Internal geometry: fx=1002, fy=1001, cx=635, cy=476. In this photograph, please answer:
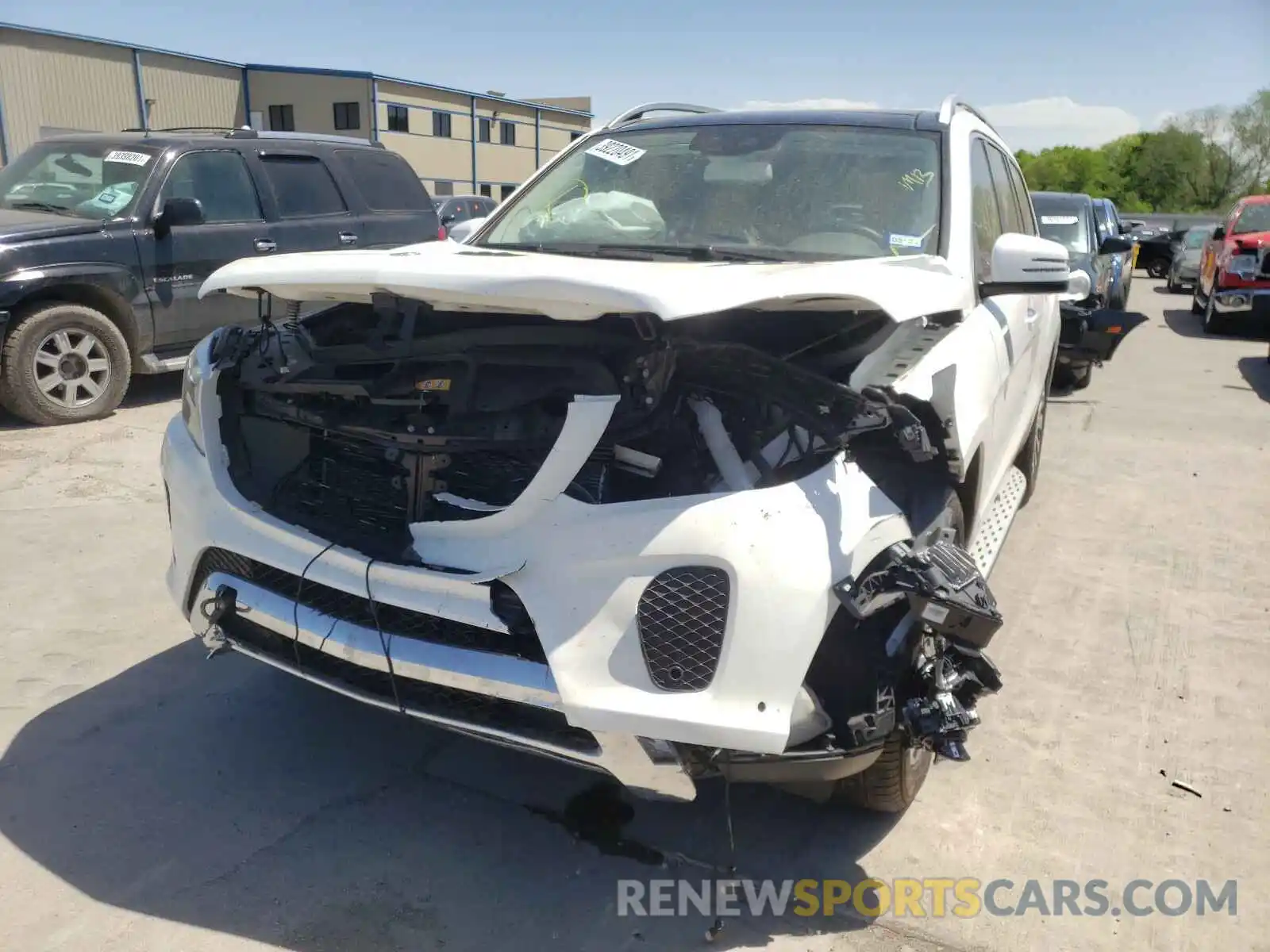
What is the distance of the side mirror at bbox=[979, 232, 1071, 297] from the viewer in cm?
345

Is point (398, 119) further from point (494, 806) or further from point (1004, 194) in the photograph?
point (494, 806)

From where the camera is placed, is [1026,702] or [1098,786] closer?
[1098,786]

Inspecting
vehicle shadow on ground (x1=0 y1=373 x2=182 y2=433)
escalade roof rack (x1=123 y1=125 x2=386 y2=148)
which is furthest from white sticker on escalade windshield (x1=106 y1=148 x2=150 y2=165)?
vehicle shadow on ground (x1=0 y1=373 x2=182 y2=433)

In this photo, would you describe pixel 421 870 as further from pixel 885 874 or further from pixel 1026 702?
pixel 1026 702

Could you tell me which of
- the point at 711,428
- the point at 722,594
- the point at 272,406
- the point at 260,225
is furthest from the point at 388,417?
the point at 260,225

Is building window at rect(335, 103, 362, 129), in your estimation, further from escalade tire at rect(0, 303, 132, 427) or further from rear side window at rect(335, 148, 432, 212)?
escalade tire at rect(0, 303, 132, 427)

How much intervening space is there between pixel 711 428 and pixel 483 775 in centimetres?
136

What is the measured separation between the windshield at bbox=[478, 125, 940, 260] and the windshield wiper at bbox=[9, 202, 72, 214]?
192 inches

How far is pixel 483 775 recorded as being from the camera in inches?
121

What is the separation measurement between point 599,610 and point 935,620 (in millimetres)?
821

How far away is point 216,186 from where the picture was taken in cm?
783

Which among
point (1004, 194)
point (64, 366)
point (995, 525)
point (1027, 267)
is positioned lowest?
point (995, 525)

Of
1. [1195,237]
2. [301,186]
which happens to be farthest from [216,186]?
[1195,237]

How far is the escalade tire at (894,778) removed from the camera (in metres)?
2.67
